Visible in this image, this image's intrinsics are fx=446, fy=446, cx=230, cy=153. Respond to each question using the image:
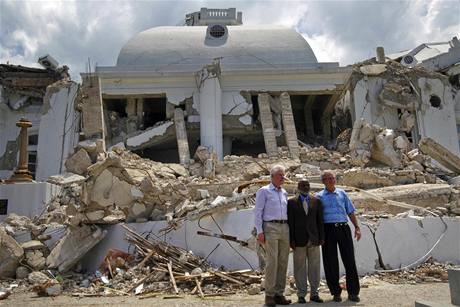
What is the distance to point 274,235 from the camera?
4.83 meters

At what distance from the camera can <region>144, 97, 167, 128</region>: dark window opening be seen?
20.9 m

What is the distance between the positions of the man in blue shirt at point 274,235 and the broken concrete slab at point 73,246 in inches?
176

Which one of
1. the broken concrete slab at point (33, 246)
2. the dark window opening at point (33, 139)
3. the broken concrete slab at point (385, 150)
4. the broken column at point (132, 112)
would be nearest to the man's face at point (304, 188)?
the broken concrete slab at point (33, 246)

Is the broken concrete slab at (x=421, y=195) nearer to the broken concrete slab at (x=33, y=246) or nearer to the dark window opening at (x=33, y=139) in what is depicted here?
the broken concrete slab at (x=33, y=246)

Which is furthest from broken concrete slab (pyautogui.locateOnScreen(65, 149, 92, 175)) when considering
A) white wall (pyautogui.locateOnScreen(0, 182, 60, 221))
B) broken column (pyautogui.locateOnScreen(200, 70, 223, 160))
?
broken column (pyautogui.locateOnScreen(200, 70, 223, 160))

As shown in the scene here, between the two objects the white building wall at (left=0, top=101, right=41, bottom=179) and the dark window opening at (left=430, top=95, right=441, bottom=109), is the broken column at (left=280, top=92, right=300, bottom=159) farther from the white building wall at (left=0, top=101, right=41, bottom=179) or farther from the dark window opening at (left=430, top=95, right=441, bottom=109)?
the white building wall at (left=0, top=101, right=41, bottom=179)

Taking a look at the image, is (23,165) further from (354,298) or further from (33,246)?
(354,298)

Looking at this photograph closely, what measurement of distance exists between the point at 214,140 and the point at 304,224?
1269 cm

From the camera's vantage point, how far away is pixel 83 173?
568 inches

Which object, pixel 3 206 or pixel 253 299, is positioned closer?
pixel 253 299

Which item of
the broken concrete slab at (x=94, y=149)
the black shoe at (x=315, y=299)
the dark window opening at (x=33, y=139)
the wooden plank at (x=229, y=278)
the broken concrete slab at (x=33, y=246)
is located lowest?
the black shoe at (x=315, y=299)

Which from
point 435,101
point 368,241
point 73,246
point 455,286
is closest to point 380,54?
point 435,101

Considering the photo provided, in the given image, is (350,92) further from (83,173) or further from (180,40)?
(83,173)

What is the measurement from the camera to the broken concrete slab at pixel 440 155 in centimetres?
1341
